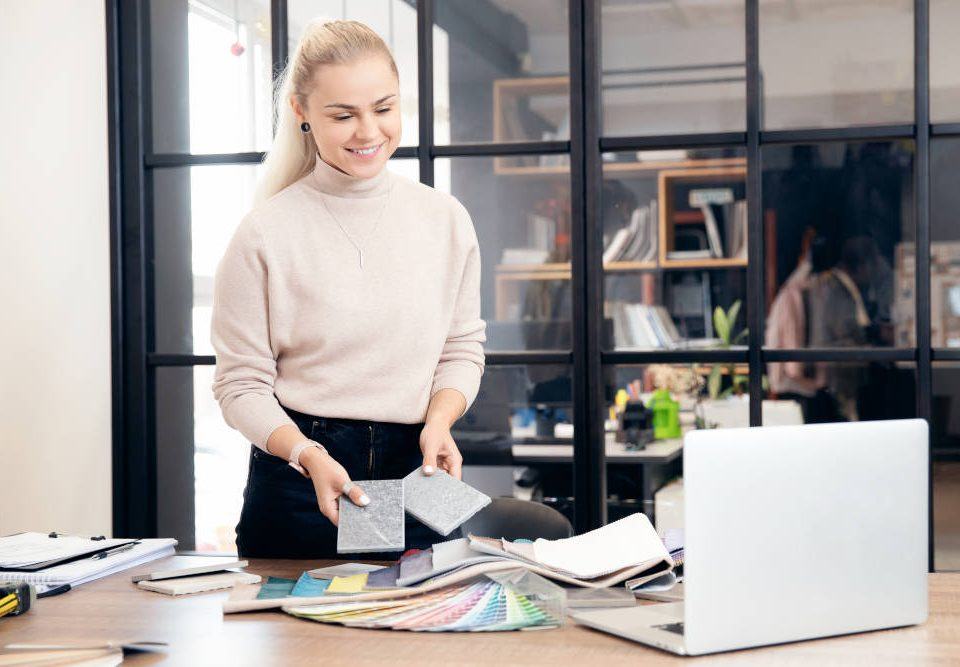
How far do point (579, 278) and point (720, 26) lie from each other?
2.56ft

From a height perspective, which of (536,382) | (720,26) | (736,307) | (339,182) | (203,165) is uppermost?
(720,26)

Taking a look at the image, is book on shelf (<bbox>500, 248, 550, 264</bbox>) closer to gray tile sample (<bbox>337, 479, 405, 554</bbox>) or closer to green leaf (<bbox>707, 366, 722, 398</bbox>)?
green leaf (<bbox>707, 366, 722, 398</bbox>)

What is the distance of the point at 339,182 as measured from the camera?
2000 millimetres

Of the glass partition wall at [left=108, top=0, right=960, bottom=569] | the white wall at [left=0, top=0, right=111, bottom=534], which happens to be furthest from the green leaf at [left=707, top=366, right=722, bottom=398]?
the white wall at [left=0, top=0, right=111, bottom=534]

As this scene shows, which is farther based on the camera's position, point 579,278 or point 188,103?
point 188,103

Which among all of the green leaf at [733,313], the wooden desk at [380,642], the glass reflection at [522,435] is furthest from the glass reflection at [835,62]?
the wooden desk at [380,642]

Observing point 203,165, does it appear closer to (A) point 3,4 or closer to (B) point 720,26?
(A) point 3,4

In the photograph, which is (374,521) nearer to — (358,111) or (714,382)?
(358,111)

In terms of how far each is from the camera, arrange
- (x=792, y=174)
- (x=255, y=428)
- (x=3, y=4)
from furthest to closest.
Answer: (x=792, y=174) → (x=3, y=4) → (x=255, y=428)

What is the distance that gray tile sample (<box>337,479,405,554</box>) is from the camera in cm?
150

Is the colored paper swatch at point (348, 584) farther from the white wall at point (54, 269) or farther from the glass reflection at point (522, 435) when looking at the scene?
the white wall at point (54, 269)

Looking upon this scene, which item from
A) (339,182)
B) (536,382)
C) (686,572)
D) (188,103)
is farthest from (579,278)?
(686,572)

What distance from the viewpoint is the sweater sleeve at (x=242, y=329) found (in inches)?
73.7

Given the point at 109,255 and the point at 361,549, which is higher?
the point at 109,255
